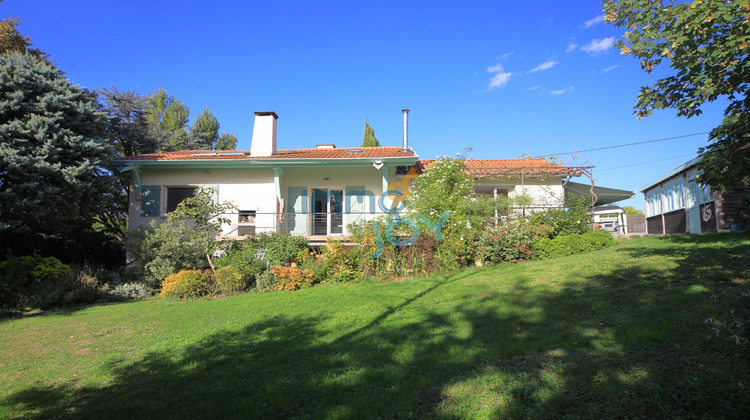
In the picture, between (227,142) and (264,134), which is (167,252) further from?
(227,142)

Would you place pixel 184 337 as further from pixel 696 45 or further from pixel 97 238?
pixel 97 238

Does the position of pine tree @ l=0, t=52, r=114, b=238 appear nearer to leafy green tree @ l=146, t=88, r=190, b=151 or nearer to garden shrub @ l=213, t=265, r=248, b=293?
garden shrub @ l=213, t=265, r=248, b=293

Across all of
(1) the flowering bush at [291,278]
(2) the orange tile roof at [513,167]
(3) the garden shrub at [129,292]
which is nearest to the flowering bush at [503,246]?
(2) the orange tile roof at [513,167]

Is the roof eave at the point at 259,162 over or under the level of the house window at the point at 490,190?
over

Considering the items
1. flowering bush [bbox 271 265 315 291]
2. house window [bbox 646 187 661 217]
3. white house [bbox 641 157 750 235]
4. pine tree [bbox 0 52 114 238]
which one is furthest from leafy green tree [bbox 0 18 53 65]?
house window [bbox 646 187 661 217]

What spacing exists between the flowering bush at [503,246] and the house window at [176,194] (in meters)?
10.3

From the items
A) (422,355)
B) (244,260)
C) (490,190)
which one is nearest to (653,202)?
(490,190)

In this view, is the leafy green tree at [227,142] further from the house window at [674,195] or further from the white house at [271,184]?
the house window at [674,195]

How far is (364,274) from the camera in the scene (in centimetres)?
1059

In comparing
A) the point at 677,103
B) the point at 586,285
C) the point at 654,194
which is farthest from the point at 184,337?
the point at 654,194

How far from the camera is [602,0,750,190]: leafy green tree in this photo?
4902 millimetres

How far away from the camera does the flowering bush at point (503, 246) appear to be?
10.7m

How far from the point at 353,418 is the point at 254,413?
2.88 ft

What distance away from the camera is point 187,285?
9.98 meters
